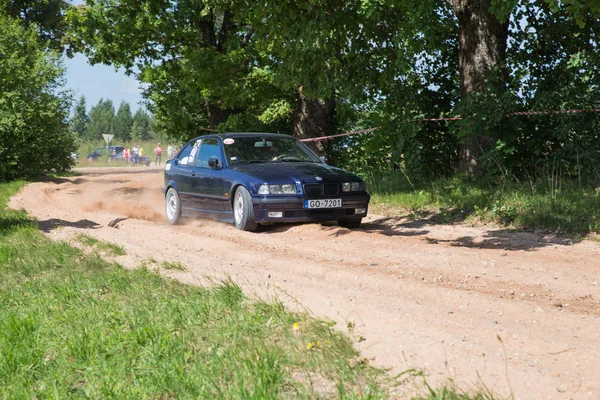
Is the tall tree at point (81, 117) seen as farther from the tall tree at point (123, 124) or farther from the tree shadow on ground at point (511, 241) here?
the tree shadow on ground at point (511, 241)

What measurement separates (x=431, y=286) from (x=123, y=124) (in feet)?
552

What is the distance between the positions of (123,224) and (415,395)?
9534mm

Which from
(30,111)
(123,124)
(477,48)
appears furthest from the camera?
(123,124)

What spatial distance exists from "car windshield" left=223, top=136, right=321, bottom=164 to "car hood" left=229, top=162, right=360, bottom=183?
0.32 metres

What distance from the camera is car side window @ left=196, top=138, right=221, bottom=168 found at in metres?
13.1

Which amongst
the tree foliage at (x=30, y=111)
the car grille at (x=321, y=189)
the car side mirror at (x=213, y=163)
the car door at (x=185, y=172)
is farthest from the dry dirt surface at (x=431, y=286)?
the tree foliage at (x=30, y=111)

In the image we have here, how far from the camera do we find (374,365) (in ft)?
15.5

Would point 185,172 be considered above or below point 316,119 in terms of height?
below

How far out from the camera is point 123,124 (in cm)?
16900

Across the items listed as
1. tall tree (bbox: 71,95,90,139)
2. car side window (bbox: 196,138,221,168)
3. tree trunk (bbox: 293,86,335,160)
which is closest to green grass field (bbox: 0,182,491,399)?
car side window (bbox: 196,138,221,168)

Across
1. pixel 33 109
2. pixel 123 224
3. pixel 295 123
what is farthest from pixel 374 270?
pixel 33 109

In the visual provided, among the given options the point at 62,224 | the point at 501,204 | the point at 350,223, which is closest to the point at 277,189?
the point at 350,223

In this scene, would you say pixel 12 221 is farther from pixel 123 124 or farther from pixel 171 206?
pixel 123 124

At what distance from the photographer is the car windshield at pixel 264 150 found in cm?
1279
